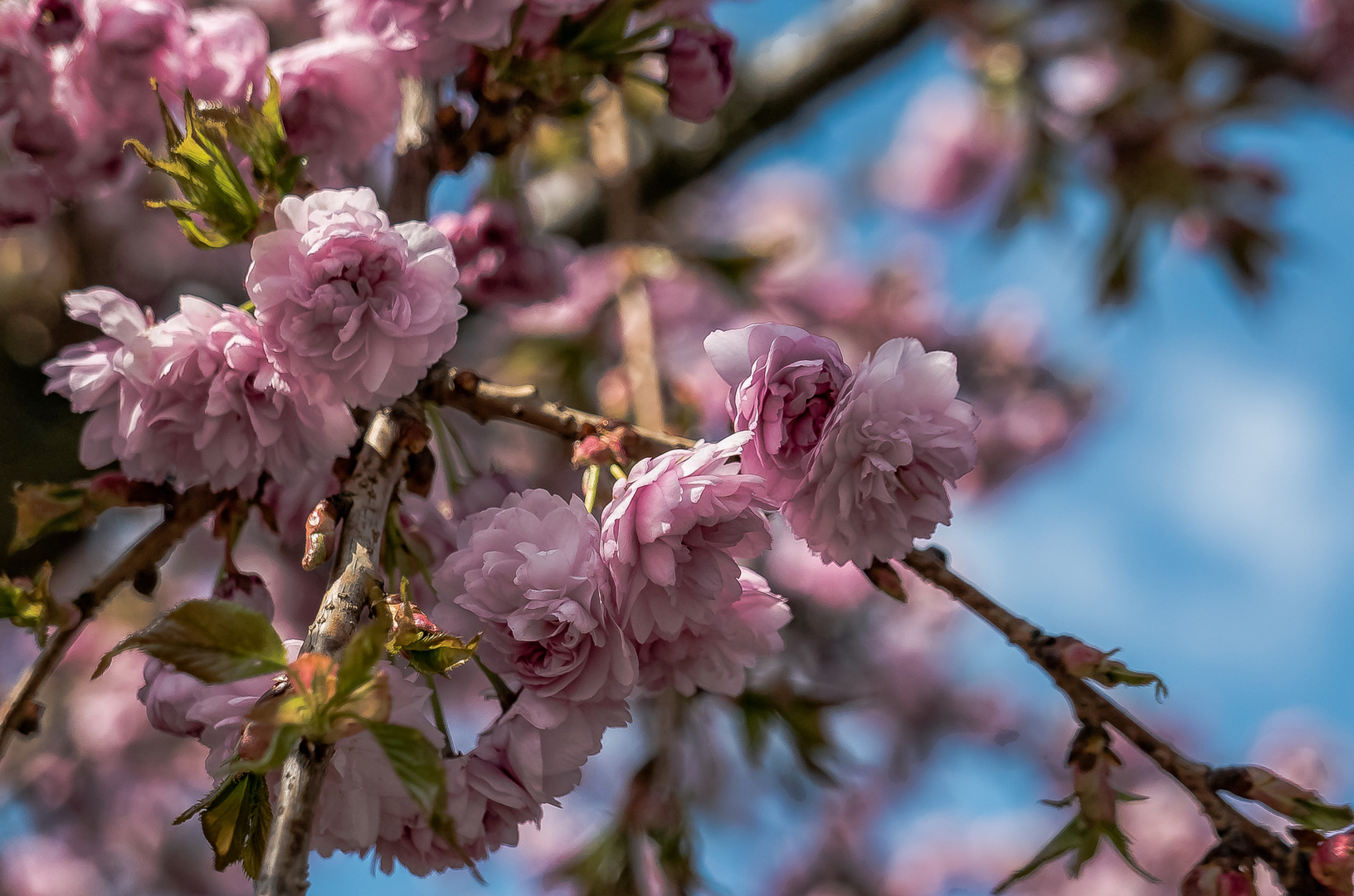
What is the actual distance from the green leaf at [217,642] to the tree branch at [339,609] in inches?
1.0

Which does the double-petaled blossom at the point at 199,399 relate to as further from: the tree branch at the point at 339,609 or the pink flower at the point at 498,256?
the pink flower at the point at 498,256

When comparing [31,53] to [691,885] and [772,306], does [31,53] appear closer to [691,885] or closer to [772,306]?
[691,885]

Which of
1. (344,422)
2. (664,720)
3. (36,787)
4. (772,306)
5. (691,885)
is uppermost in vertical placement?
(344,422)

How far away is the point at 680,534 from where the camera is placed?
0.66 metres

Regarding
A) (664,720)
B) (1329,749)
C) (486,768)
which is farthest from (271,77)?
(1329,749)

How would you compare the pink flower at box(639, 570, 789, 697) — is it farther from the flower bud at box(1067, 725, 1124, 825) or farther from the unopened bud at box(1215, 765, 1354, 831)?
the unopened bud at box(1215, 765, 1354, 831)

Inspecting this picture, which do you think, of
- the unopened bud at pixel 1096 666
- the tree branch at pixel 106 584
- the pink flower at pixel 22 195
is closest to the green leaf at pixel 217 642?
the tree branch at pixel 106 584

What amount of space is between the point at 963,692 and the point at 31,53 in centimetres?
355

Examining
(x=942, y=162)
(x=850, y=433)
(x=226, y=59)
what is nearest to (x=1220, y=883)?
(x=850, y=433)

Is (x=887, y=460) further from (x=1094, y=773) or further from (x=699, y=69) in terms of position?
(x=699, y=69)

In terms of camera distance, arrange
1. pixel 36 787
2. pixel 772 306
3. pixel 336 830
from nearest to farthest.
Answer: pixel 336 830
pixel 36 787
pixel 772 306

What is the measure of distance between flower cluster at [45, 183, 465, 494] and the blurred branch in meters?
0.40

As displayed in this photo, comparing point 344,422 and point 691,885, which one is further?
point 691,885

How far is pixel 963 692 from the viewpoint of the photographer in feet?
12.3
